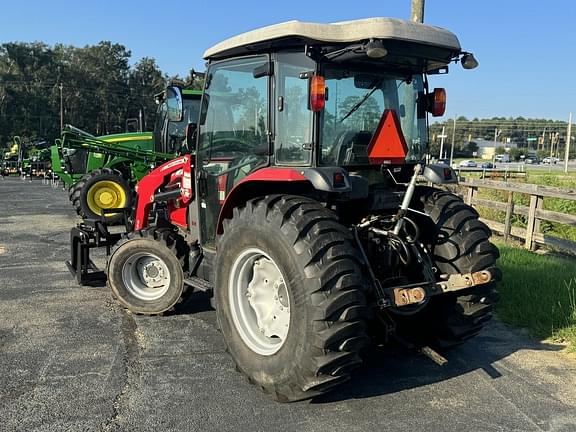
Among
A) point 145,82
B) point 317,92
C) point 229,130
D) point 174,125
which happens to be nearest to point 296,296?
point 317,92

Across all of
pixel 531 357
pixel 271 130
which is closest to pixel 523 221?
pixel 531 357

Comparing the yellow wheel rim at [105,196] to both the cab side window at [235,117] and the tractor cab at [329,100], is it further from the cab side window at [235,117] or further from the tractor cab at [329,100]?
the tractor cab at [329,100]

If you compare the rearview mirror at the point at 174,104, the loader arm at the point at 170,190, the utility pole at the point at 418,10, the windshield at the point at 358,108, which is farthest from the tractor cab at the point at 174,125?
the windshield at the point at 358,108

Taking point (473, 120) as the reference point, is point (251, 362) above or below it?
below

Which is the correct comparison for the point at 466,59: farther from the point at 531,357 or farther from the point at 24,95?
the point at 24,95

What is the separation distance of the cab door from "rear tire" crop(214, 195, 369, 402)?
674 millimetres

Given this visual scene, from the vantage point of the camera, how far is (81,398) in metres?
3.54

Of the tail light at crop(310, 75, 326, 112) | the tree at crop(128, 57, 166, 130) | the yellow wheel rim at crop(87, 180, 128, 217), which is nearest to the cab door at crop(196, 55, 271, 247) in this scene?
the tail light at crop(310, 75, 326, 112)

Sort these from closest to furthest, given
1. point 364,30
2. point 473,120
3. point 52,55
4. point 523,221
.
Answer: point 364,30, point 523,221, point 52,55, point 473,120

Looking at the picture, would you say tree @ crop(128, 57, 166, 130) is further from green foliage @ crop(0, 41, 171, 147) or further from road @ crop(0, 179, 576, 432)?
road @ crop(0, 179, 576, 432)

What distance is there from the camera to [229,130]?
4.50 meters

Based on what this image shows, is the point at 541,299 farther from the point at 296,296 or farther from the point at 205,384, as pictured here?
the point at 205,384

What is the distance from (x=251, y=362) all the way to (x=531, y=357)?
2.47 meters

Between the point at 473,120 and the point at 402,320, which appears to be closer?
the point at 402,320
